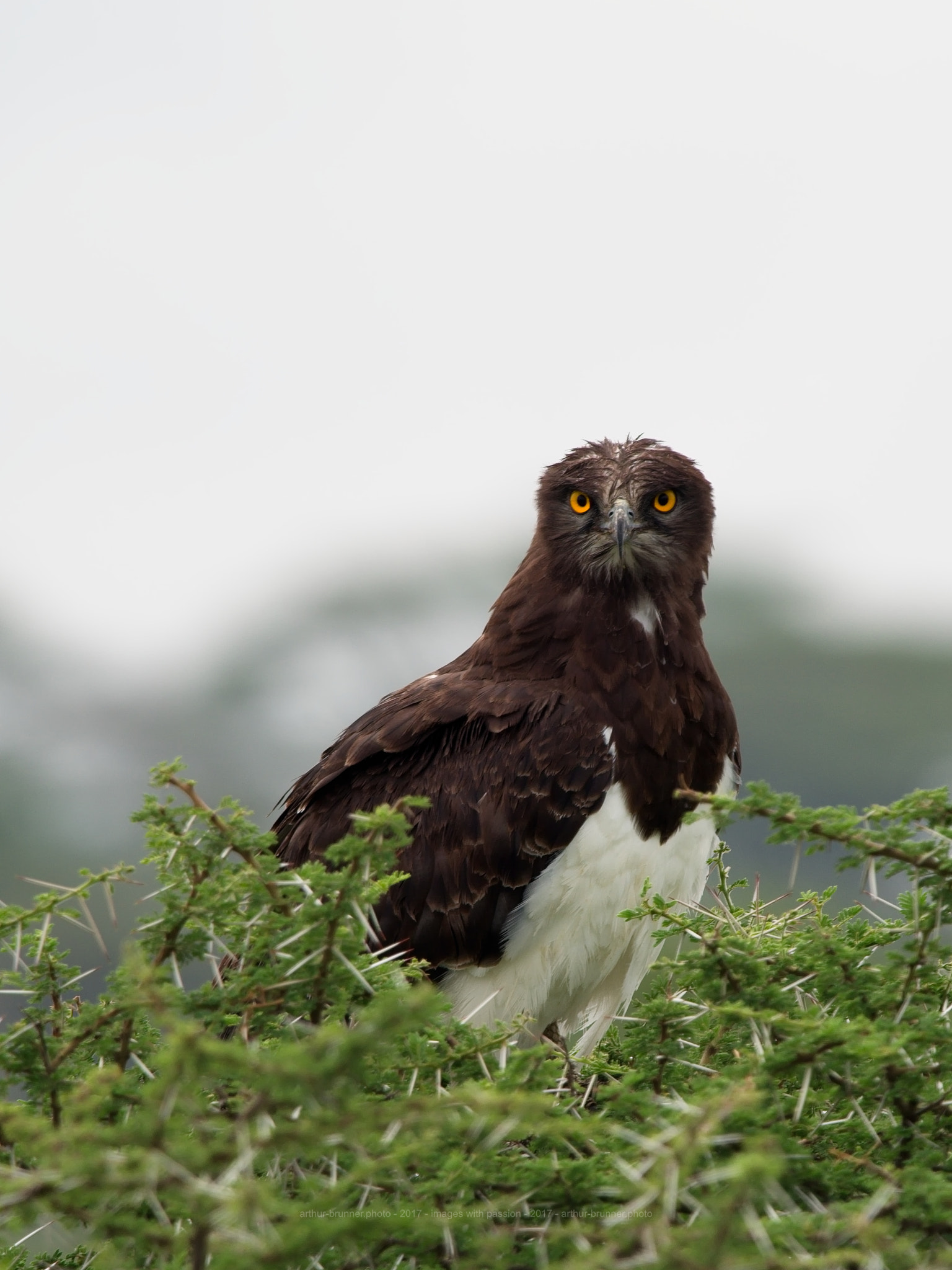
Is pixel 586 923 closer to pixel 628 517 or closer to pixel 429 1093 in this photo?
pixel 628 517

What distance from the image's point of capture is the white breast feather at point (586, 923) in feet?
20.4

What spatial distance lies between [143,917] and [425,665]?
86.4 meters

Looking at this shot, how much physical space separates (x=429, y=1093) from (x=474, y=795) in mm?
2709

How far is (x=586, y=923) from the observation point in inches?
247

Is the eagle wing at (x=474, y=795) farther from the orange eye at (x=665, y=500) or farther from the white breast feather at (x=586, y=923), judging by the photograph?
the orange eye at (x=665, y=500)

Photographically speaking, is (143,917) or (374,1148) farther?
(143,917)

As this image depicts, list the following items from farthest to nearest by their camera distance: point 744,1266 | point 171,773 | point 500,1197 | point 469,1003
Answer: point 469,1003, point 171,773, point 500,1197, point 744,1266

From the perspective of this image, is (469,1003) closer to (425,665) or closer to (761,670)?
(761,670)

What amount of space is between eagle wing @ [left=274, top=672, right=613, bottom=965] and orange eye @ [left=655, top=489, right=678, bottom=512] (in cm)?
110

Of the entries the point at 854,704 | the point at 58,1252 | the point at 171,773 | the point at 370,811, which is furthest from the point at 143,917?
the point at 854,704

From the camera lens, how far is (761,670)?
7794 centimetres

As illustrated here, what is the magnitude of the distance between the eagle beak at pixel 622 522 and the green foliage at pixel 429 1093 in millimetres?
2567

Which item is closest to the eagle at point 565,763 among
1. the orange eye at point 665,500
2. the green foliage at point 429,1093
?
the orange eye at point 665,500

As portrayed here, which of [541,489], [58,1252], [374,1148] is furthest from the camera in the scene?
[541,489]
